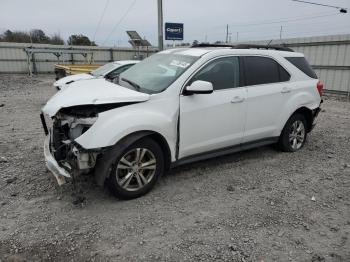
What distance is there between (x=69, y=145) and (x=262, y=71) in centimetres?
310

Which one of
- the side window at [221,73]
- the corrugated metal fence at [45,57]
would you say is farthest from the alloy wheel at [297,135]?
the corrugated metal fence at [45,57]

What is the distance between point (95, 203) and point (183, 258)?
1.40 metres

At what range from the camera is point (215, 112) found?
4355mm

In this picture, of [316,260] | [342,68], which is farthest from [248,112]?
[342,68]

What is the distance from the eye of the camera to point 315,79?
18.9 ft

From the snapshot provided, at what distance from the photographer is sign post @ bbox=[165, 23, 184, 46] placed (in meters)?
12.2

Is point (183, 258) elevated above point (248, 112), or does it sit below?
below

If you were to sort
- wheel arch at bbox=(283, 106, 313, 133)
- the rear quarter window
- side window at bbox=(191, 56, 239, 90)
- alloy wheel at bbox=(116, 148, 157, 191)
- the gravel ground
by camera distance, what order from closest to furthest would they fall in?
the gravel ground
alloy wheel at bbox=(116, 148, 157, 191)
side window at bbox=(191, 56, 239, 90)
the rear quarter window
wheel arch at bbox=(283, 106, 313, 133)

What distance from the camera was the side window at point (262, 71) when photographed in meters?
4.80

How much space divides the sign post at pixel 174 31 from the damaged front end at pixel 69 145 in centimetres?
909

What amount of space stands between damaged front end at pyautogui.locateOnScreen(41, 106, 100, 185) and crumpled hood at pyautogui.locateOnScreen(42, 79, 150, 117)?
0.36 ft

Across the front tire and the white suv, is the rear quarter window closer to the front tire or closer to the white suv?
the white suv

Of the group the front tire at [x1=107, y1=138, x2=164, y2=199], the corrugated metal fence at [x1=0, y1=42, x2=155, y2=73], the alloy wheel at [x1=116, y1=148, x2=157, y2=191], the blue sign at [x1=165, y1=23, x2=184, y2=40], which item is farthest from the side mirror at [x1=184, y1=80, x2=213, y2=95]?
the corrugated metal fence at [x1=0, y1=42, x2=155, y2=73]

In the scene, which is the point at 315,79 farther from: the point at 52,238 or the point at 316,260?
the point at 52,238
